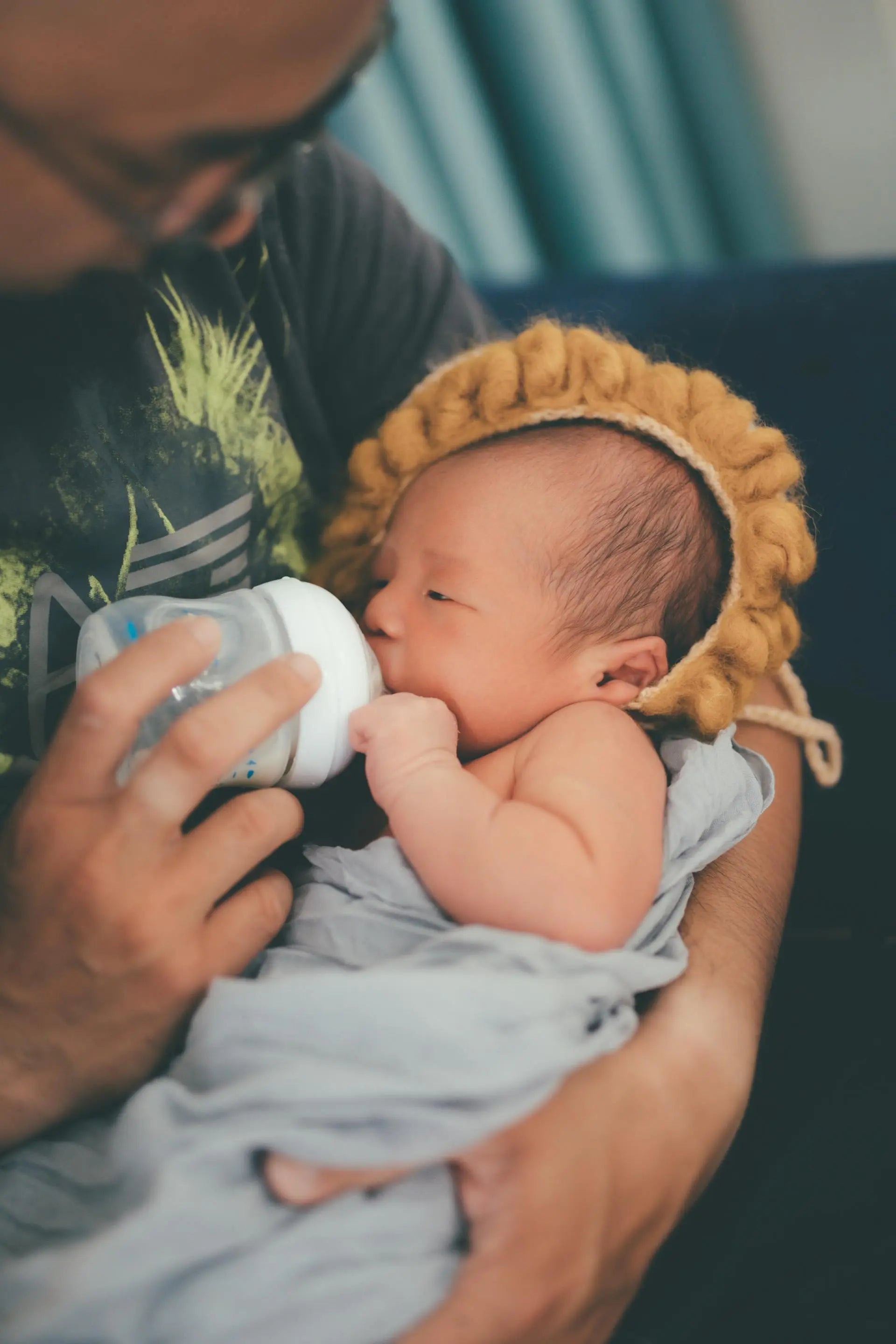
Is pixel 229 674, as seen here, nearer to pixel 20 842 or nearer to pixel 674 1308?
pixel 20 842

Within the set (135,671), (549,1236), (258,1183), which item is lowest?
(549,1236)

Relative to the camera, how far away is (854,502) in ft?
4.24

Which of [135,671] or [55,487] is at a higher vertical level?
[55,487]

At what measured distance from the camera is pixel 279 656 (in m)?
0.88

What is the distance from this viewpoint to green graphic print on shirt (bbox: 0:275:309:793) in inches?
32.6

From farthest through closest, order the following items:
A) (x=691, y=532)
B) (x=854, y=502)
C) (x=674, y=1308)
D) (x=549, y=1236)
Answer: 1. (x=854, y=502)
2. (x=691, y=532)
3. (x=674, y=1308)
4. (x=549, y=1236)

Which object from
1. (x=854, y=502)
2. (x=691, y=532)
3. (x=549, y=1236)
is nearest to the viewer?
(x=549, y=1236)

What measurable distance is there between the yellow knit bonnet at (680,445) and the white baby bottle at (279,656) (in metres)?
0.31

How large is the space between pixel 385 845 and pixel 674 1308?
1.62 feet

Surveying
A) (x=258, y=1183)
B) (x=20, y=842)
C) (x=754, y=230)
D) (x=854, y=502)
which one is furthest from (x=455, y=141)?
(x=258, y=1183)

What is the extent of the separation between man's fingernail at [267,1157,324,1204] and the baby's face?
0.48 metres

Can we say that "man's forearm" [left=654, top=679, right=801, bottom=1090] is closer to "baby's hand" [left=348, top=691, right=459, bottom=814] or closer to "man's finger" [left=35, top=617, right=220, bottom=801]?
"baby's hand" [left=348, top=691, right=459, bottom=814]

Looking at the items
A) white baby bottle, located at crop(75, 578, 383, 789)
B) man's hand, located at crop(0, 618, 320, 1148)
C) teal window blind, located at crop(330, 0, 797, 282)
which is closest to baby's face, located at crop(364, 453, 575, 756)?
white baby bottle, located at crop(75, 578, 383, 789)

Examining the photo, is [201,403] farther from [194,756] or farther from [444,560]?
[194,756]
